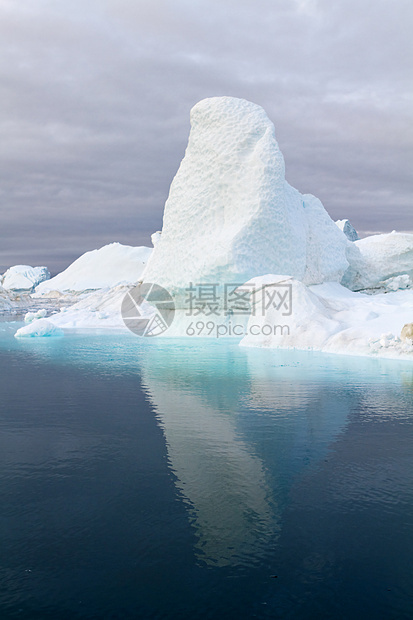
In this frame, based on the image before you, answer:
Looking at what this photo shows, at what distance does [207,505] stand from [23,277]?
195894mm

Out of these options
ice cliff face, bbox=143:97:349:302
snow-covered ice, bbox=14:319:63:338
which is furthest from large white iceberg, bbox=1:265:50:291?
ice cliff face, bbox=143:97:349:302

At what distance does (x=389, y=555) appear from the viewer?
4.27 metres

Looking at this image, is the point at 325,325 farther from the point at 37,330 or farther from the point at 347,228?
the point at 347,228

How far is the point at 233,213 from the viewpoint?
27.9 meters

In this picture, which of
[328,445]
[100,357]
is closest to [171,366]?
[100,357]

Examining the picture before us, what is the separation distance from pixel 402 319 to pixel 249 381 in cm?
920

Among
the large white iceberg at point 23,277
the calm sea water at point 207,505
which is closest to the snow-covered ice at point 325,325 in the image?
the calm sea water at point 207,505

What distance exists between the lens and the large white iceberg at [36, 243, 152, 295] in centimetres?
12725

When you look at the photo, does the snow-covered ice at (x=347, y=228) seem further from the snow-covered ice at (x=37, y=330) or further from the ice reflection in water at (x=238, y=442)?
the ice reflection in water at (x=238, y=442)

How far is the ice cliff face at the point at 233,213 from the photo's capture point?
87.9 feet

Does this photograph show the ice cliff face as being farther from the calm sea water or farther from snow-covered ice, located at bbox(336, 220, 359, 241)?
snow-covered ice, located at bbox(336, 220, 359, 241)

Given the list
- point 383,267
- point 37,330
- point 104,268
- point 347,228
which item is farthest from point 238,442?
point 104,268

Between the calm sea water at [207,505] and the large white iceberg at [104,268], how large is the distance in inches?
4356

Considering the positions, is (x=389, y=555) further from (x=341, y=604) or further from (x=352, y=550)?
(x=341, y=604)
